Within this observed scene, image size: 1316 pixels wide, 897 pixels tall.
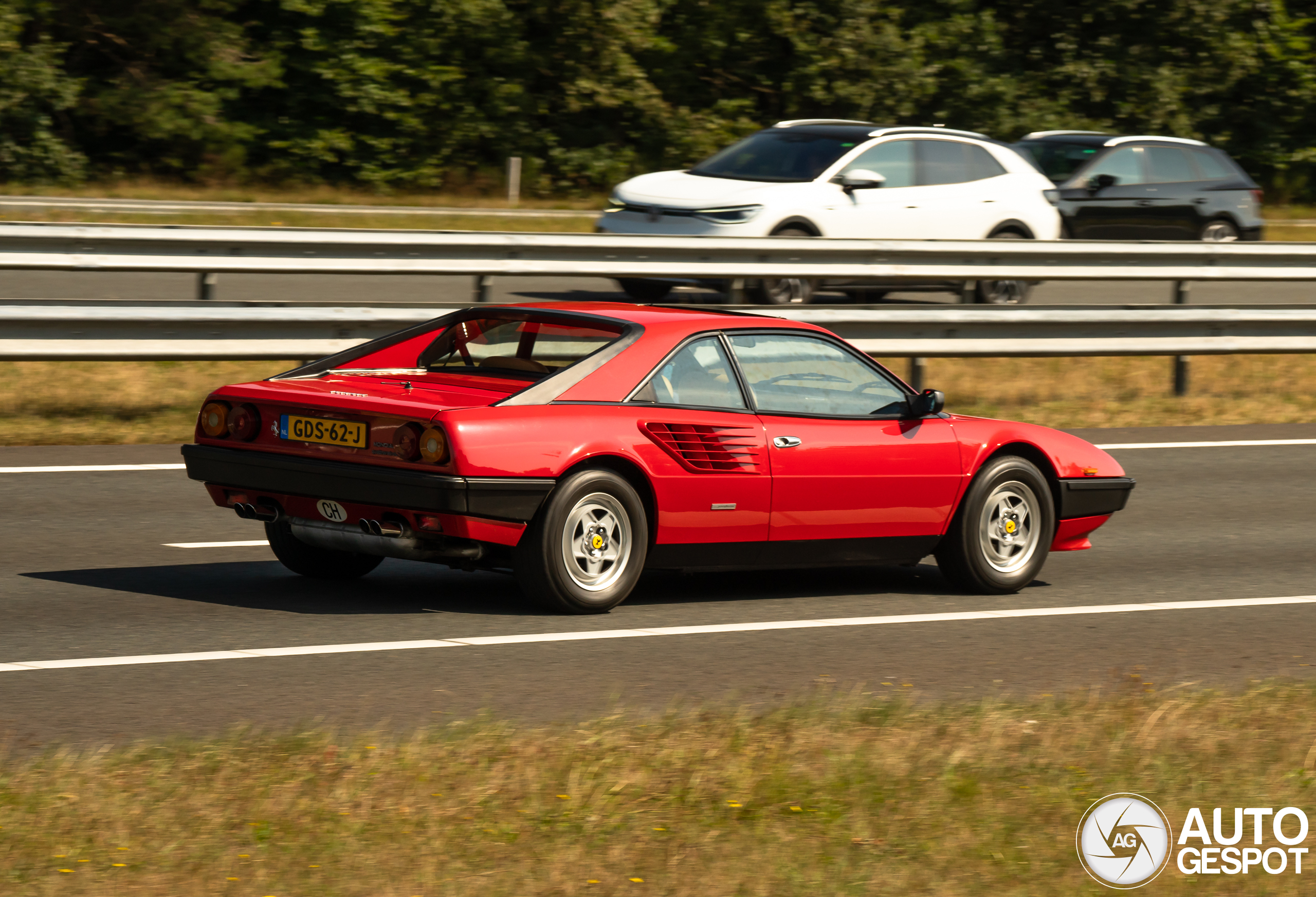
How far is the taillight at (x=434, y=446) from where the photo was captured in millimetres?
6984

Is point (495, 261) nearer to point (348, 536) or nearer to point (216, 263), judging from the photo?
point (216, 263)

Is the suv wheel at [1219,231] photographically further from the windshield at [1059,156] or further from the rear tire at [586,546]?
the rear tire at [586,546]

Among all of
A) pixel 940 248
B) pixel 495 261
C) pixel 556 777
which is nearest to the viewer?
pixel 556 777

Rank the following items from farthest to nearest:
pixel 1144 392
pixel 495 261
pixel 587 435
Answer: pixel 1144 392
pixel 495 261
pixel 587 435

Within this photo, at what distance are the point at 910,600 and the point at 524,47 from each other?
2479 cm

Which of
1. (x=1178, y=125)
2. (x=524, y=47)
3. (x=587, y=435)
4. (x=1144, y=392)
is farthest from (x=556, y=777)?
(x=1178, y=125)

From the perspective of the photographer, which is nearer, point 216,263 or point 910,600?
point 910,600

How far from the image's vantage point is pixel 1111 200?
866 inches

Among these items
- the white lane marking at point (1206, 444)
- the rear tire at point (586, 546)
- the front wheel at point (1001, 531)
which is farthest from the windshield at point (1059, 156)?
the rear tire at point (586, 546)

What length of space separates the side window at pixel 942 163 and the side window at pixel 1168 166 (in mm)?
4403

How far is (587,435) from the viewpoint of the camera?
7266 millimetres

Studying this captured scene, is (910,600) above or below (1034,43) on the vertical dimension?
below

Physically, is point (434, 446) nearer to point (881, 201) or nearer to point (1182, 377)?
point (1182, 377)

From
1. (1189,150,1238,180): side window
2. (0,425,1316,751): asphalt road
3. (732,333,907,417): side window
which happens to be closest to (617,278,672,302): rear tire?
(0,425,1316,751): asphalt road
